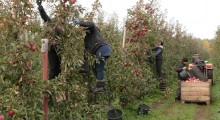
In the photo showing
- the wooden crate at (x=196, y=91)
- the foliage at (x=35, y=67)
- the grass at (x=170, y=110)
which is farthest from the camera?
the wooden crate at (x=196, y=91)

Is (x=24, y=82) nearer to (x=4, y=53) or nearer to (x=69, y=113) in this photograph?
(x=4, y=53)

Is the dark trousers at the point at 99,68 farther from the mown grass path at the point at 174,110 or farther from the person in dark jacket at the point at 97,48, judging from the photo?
the mown grass path at the point at 174,110

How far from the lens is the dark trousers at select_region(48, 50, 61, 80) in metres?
4.66

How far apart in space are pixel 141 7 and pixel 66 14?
6.47m

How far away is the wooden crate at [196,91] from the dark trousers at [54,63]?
663 centimetres

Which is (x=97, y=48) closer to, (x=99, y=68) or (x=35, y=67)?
(x=99, y=68)

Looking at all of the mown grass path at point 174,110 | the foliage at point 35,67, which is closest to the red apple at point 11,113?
the foliage at point 35,67

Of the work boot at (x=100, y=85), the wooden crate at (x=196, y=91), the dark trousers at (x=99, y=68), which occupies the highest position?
the dark trousers at (x=99, y=68)

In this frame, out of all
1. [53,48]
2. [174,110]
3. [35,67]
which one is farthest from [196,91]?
[53,48]

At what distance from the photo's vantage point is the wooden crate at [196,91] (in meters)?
10.5

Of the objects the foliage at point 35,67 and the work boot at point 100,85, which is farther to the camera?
the work boot at point 100,85

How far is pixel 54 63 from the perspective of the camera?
4.73 m

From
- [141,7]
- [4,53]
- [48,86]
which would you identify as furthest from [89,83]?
[141,7]

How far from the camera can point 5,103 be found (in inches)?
134
